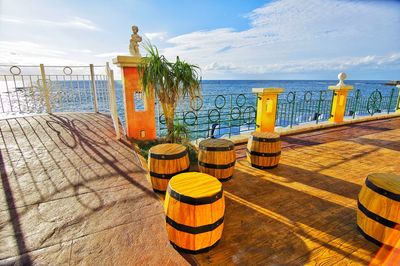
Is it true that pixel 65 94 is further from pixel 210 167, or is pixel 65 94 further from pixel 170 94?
pixel 210 167

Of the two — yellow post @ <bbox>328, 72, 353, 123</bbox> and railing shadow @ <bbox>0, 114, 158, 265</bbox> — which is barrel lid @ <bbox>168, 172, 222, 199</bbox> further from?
yellow post @ <bbox>328, 72, 353, 123</bbox>

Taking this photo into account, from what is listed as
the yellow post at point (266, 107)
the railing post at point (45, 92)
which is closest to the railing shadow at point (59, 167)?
the railing post at point (45, 92)

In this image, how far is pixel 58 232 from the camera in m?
2.02

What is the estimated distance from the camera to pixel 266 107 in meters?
5.06

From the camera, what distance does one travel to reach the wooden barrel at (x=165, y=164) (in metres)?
2.50

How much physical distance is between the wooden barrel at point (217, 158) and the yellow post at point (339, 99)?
519cm

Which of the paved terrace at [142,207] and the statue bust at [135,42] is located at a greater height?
the statue bust at [135,42]

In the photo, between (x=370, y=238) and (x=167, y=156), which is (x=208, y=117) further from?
(x=370, y=238)

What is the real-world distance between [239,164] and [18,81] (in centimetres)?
674

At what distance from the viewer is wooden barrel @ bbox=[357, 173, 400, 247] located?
1750 mm

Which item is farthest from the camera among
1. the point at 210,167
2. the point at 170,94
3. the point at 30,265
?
the point at 170,94

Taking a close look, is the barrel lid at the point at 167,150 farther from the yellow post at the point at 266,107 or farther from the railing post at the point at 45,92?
the railing post at the point at 45,92

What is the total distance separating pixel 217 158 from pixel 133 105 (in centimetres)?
239

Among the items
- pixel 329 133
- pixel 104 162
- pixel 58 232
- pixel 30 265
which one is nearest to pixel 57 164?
pixel 104 162
